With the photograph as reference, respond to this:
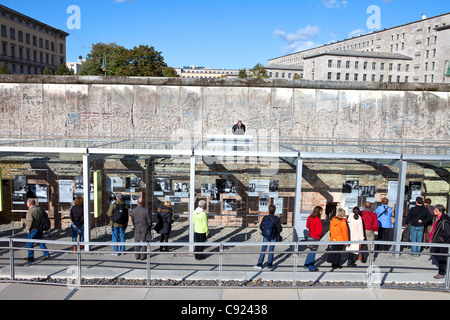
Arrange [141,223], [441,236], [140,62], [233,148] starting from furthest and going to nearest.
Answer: [140,62]
[233,148]
[141,223]
[441,236]

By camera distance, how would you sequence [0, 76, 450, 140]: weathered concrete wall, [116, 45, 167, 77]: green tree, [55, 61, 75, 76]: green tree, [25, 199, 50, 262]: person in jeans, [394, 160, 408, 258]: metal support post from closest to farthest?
1. [25, 199, 50, 262]: person in jeans
2. [394, 160, 408, 258]: metal support post
3. [0, 76, 450, 140]: weathered concrete wall
4. [55, 61, 75, 76]: green tree
5. [116, 45, 167, 77]: green tree

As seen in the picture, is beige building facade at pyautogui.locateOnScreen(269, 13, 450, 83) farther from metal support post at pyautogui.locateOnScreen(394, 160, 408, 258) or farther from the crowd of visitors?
the crowd of visitors

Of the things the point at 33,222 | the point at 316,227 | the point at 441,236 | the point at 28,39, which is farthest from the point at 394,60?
the point at 33,222

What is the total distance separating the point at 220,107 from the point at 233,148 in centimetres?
432

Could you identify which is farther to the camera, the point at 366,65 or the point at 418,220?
the point at 366,65

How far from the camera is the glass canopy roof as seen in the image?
8648mm

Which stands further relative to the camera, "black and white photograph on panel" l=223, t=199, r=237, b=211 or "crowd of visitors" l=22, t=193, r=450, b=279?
"black and white photograph on panel" l=223, t=199, r=237, b=211

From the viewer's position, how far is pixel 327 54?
86938 mm

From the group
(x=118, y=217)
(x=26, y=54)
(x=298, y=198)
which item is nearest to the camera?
(x=118, y=217)

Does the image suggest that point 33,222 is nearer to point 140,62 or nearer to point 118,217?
point 118,217

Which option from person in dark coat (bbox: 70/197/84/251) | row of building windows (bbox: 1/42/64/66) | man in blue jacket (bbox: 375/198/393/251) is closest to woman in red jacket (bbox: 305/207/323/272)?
man in blue jacket (bbox: 375/198/393/251)

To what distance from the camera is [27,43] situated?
7150cm

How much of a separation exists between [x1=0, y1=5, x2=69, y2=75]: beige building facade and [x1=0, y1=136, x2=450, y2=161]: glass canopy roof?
63.1m

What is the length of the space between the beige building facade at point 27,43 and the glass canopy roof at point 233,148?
2485 inches
